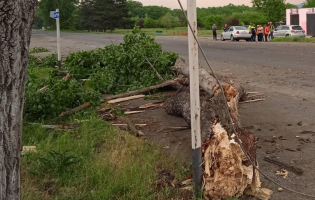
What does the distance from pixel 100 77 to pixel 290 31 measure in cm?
2838

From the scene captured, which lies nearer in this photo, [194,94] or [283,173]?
[194,94]

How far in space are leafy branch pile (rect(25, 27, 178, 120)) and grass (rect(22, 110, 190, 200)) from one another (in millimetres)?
1209

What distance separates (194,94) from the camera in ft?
11.9

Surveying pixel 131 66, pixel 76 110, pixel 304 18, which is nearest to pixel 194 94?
pixel 76 110

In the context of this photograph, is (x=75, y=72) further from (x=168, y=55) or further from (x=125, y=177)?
(x=125, y=177)

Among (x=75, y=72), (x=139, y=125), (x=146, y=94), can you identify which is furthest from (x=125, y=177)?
(x=75, y=72)

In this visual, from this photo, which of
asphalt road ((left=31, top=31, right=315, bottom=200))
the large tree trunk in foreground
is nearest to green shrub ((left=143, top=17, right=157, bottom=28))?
asphalt road ((left=31, top=31, right=315, bottom=200))

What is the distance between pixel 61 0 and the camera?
81750mm

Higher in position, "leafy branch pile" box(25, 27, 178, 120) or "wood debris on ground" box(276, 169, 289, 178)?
"leafy branch pile" box(25, 27, 178, 120)

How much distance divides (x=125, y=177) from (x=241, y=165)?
3.88ft

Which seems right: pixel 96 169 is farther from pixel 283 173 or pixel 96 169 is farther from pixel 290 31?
pixel 290 31

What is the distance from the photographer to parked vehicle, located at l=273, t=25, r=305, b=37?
1334 inches

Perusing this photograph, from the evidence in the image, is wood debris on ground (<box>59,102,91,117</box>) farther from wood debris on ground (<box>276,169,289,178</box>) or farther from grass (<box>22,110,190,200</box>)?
wood debris on ground (<box>276,169,289,178</box>)

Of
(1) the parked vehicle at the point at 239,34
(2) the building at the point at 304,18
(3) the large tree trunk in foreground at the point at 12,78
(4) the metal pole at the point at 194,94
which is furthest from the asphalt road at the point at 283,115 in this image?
(2) the building at the point at 304,18
